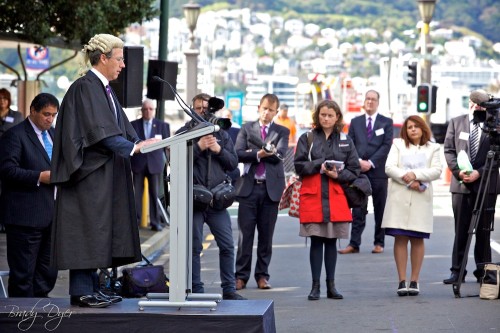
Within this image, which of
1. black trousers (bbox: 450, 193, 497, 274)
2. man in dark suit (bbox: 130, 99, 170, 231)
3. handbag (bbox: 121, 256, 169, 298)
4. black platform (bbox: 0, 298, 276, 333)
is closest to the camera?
black platform (bbox: 0, 298, 276, 333)

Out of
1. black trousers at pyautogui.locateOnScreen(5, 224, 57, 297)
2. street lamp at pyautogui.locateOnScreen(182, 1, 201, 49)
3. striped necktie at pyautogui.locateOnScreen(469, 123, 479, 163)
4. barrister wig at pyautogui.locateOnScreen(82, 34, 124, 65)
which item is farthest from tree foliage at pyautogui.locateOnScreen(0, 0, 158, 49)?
street lamp at pyautogui.locateOnScreen(182, 1, 201, 49)

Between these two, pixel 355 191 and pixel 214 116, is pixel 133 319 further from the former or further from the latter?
pixel 355 191

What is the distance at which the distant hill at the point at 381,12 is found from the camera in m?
169

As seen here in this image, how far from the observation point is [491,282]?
40.5 feet

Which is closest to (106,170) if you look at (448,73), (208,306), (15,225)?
(208,306)

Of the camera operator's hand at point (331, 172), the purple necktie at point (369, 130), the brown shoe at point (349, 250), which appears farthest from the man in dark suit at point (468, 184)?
the brown shoe at point (349, 250)

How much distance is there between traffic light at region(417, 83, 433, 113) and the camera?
30469mm

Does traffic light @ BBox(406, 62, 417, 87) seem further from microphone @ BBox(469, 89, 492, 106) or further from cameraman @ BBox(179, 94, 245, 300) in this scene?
cameraman @ BBox(179, 94, 245, 300)

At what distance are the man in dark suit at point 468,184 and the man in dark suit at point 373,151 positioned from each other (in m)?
3.14

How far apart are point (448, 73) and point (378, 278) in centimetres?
11292

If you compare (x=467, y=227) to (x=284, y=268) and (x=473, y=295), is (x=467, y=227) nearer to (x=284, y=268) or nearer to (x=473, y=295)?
(x=473, y=295)

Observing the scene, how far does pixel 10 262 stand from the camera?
11141mm

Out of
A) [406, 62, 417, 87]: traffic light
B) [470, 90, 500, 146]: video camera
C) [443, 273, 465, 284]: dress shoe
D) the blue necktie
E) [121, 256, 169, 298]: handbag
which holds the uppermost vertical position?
[406, 62, 417, 87]: traffic light

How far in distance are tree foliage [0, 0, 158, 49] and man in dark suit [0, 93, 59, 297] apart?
527cm
